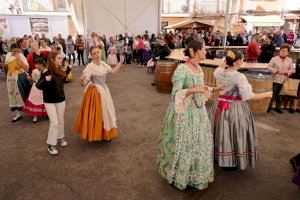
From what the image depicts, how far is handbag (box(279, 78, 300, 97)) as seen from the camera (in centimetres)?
565

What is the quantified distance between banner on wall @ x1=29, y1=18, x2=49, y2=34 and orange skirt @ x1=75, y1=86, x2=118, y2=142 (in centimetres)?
1452

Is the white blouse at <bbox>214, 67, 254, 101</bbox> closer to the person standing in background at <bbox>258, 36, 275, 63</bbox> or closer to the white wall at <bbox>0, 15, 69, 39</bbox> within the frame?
the person standing in background at <bbox>258, 36, 275, 63</bbox>

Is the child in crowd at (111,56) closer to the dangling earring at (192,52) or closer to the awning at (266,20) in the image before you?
the dangling earring at (192,52)

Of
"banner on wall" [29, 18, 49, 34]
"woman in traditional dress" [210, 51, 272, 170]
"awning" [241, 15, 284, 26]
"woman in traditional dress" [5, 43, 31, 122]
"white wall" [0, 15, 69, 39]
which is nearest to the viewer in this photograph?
"woman in traditional dress" [210, 51, 272, 170]

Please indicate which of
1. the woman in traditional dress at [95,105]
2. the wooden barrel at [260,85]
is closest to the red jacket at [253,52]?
the wooden barrel at [260,85]

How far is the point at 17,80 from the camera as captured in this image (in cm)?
532

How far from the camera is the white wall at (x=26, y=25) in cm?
1600

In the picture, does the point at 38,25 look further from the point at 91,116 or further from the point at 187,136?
the point at 187,136

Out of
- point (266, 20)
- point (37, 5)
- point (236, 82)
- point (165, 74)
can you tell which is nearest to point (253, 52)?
point (165, 74)

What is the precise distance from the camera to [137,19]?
45.2 ft

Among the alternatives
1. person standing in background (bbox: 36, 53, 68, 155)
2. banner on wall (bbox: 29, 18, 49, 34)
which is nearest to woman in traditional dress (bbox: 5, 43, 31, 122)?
→ person standing in background (bbox: 36, 53, 68, 155)

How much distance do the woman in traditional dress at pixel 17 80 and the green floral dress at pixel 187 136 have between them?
149 inches

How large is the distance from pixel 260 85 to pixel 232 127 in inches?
114

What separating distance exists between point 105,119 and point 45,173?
1145mm
